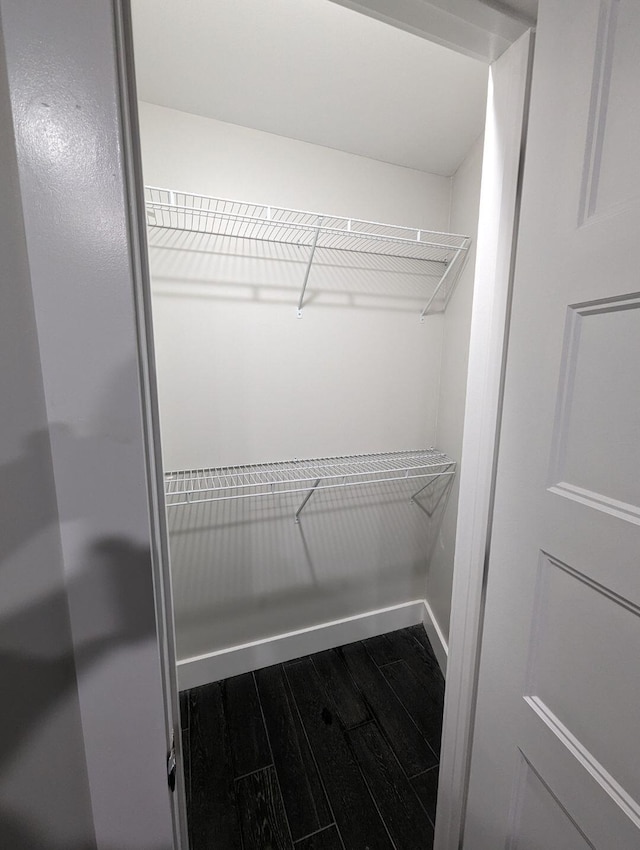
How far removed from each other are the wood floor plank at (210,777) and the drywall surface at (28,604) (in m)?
0.98

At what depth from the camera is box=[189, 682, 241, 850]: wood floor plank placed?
1.08 m

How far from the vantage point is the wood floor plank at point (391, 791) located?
3.53ft

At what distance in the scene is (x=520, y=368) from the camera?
0.67 meters

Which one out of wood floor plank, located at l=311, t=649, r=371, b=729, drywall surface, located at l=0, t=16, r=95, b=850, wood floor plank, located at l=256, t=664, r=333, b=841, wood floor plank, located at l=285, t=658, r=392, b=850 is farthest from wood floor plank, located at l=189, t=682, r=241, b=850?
drywall surface, located at l=0, t=16, r=95, b=850

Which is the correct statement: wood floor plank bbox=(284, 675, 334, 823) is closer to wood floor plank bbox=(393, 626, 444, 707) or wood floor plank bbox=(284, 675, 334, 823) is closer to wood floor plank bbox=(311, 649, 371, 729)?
wood floor plank bbox=(311, 649, 371, 729)

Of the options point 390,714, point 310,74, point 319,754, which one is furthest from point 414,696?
point 310,74

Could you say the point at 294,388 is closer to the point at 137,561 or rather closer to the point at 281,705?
the point at 137,561

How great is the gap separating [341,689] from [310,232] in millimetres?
2045

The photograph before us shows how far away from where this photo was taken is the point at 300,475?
4.90 ft

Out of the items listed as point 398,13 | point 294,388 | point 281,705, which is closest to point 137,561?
point 398,13

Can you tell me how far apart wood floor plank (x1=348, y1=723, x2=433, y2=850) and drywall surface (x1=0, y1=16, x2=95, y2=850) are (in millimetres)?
1152

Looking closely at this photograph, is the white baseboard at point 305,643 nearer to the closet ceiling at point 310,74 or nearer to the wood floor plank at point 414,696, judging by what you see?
the wood floor plank at point 414,696

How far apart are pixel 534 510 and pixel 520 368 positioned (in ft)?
0.91

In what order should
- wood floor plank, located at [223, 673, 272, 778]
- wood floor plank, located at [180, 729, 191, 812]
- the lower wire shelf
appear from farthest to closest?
the lower wire shelf, wood floor plank, located at [223, 673, 272, 778], wood floor plank, located at [180, 729, 191, 812]
